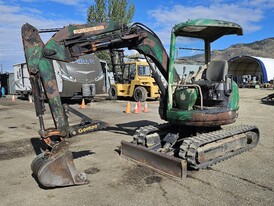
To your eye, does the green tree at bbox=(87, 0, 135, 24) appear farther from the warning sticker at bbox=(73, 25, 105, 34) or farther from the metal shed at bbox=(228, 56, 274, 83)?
the warning sticker at bbox=(73, 25, 105, 34)

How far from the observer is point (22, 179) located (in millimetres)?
5188

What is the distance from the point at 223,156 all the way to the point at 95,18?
34787 millimetres

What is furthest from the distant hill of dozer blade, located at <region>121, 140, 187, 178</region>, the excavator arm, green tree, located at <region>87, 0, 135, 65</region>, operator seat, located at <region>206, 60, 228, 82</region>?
the excavator arm

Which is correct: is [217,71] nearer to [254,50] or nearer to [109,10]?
[109,10]

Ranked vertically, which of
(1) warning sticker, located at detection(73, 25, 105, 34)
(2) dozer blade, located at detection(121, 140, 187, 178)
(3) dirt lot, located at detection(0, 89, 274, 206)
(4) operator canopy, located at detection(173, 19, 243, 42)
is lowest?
(3) dirt lot, located at detection(0, 89, 274, 206)

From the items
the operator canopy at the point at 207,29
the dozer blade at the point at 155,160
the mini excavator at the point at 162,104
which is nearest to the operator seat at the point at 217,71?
the mini excavator at the point at 162,104

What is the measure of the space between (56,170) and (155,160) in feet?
5.95

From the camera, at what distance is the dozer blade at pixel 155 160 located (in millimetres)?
4995

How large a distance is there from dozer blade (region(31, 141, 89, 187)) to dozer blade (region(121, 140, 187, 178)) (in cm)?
136

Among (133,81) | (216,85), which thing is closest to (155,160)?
(216,85)

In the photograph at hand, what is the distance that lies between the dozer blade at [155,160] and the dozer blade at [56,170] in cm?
136

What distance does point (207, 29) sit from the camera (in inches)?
253

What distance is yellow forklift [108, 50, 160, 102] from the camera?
18047 mm

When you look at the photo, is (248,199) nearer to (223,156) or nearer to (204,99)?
(223,156)
